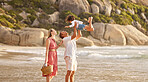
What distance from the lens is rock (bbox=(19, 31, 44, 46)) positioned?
33469 millimetres

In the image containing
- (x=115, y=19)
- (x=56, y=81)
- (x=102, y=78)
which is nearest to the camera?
(x=56, y=81)

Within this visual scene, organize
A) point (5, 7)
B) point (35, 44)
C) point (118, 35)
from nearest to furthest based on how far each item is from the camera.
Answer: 1. point (35, 44)
2. point (118, 35)
3. point (5, 7)

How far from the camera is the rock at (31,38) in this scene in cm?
3347

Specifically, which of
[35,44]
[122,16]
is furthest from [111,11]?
[35,44]

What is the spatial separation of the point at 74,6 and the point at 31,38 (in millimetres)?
20026

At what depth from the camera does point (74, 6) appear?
51.7 m

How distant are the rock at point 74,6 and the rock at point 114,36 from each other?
10.5m

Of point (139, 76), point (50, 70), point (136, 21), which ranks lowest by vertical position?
point (139, 76)

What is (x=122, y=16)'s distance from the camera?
57031 mm

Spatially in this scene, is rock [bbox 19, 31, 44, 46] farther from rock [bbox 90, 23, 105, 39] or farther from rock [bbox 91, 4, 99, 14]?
rock [bbox 91, 4, 99, 14]

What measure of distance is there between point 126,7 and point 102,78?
58419 millimetres

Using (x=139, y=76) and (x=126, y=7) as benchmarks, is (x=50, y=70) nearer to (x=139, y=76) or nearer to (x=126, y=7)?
(x=139, y=76)

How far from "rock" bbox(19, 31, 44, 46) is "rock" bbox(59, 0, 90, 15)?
18.8 m

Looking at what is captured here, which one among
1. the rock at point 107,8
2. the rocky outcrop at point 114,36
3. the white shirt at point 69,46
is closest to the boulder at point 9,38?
the rocky outcrop at point 114,36
